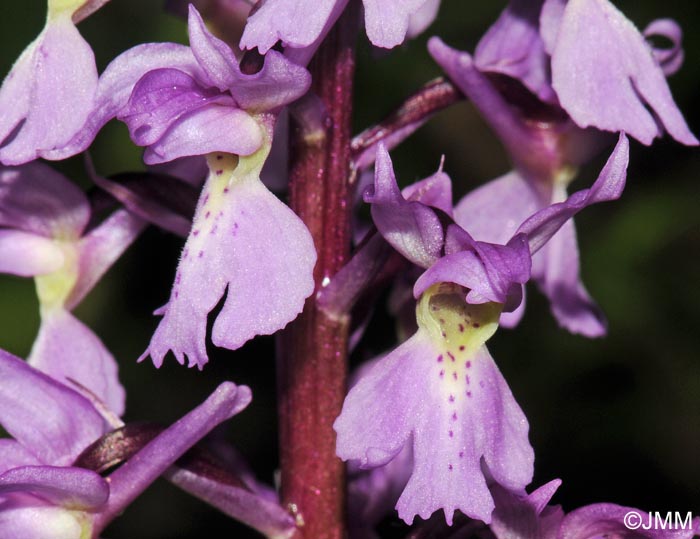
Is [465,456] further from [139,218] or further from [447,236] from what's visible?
[139,218]

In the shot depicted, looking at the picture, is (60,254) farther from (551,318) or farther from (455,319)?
(551,318)

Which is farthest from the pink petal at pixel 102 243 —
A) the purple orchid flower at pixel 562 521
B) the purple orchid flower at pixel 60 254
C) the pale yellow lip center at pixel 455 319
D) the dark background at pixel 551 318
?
the dark background at pixel 551 318

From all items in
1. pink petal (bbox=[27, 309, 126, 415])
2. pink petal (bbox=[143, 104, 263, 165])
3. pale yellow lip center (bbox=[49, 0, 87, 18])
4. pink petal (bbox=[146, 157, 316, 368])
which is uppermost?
pale yellow lip center (bbox=[49, 0, 87, 18])

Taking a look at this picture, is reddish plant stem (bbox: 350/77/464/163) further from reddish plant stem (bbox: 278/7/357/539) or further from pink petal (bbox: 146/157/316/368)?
pink petal (bbox: 146/157/316/368)

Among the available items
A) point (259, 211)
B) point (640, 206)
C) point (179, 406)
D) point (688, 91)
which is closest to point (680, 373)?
point (640, 206)

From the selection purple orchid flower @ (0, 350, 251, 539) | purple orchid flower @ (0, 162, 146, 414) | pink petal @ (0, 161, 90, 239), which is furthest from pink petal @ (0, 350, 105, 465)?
pink petal @ (0, 161, 90, 239)

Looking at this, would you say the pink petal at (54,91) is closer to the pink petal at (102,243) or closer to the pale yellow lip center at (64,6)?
the pale yellow lip center at (64,6)
